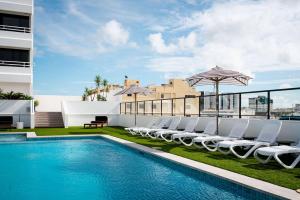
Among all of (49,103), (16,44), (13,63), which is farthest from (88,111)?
(49,103)

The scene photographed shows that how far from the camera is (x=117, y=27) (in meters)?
21.4

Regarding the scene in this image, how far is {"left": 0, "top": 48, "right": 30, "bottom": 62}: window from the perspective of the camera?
27156 millimetres

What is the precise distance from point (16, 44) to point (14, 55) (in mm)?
1112

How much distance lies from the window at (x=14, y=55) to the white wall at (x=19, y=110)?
5.21m

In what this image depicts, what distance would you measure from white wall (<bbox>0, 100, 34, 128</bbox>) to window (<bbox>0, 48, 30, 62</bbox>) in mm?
5212

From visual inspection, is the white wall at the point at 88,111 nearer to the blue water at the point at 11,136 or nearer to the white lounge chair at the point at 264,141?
the blue water at the point at 11,136

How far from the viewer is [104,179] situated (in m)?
8.17

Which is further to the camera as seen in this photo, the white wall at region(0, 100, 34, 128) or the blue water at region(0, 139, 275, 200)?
the white wall at region(0, 100, 34, 128)

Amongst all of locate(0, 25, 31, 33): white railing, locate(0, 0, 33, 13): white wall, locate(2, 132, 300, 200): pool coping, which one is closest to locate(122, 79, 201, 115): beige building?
locate(2, 132, 300, 200): pool coping

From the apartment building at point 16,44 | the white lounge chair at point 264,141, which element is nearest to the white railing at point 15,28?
the apartment building at point 16,44

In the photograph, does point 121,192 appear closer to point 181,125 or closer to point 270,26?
point 181,125

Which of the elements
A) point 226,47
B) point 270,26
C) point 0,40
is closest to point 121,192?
point 270,26

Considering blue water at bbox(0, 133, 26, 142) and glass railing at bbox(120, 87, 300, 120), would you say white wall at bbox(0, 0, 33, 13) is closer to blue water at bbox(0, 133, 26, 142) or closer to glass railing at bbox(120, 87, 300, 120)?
blue water at bbox(0, 133, 26, 142)

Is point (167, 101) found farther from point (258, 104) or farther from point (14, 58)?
point (14, 58)
